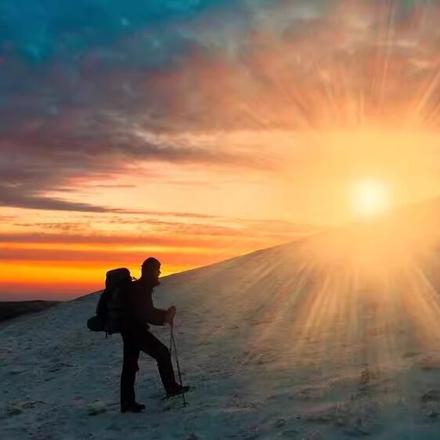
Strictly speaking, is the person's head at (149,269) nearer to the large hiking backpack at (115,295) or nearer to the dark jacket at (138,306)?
the dark jacket at (138,306)

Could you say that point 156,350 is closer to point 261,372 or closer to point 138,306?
point 138,306

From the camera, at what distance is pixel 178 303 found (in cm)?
2600

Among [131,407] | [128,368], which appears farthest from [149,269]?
[131,407]

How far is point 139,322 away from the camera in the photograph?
11453 millimetres

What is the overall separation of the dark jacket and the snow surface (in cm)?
161

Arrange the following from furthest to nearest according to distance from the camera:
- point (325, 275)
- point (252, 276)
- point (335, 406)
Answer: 1. point (252, 276)
2. point (325, 275)
3. point (335, 406)

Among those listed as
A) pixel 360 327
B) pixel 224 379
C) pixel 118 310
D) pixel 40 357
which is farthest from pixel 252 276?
pixel 118 310

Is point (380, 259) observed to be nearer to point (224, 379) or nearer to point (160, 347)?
point (224, 379)

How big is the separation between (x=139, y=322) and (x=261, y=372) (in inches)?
117

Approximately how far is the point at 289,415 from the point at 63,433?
3994mm

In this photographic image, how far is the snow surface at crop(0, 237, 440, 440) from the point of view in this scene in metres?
9.35

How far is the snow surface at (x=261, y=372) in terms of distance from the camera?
9352 mm

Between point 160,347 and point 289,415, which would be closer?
point 289,415

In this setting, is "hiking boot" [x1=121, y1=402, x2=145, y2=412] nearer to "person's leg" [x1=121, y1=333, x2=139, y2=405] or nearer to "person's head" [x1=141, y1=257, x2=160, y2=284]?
"person's leg" [x1=121, y1=333, x2=139, y2=405]
